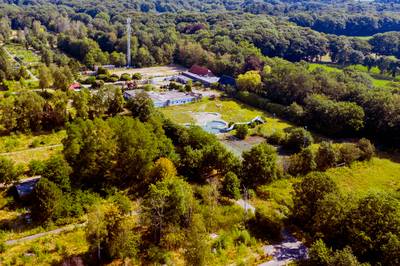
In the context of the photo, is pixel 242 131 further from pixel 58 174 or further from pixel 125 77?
pixel 125 77

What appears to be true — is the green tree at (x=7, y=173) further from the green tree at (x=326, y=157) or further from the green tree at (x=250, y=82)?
the green tree at (x=250, y=82)

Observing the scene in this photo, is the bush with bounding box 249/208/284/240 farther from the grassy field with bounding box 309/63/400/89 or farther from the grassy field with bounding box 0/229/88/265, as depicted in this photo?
the grassy field with bounding box 309/63/400/89

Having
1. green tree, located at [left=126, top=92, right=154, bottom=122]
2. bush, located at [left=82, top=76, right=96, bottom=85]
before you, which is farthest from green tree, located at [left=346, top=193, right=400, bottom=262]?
bush, located at [left=82, top=76, right=96, bottom=85]

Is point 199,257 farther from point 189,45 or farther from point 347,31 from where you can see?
point 347,31

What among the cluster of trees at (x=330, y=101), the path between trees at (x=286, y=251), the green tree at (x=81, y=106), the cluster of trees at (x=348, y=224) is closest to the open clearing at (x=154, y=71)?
the cluster of trees at (x=330, y=101)

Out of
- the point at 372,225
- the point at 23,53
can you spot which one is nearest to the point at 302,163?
the point at 372,225

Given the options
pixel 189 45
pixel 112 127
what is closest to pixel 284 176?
pixel 112 127
